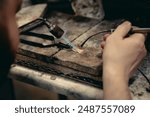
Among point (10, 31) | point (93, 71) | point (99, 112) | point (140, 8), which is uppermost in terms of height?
point (10, 31)

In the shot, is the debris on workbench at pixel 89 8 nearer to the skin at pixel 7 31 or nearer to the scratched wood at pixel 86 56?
the scratched wood at pixel 86 56

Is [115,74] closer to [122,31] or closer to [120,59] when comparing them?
[120,59]

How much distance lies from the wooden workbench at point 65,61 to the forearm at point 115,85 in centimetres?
8

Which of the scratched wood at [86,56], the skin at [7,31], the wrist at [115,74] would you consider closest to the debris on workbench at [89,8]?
the scratched wood at [86,56]

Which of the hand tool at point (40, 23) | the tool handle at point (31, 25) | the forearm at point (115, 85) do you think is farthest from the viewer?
the tool handle at point (31, 25)

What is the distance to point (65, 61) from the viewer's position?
1.15 m

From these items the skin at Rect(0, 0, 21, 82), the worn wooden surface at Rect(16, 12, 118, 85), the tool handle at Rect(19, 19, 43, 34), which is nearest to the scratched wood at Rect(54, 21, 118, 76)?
the worn wooden surface at Rect(16, 12, 118, 85)

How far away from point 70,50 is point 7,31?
0.50 m

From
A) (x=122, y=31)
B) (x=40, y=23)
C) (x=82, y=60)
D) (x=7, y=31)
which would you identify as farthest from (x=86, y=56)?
(x=7, y=31)

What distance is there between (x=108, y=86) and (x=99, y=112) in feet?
0.41

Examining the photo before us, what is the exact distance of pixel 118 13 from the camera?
1.38 meters

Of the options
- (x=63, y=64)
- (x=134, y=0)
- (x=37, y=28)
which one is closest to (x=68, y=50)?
(x=63, y=64)

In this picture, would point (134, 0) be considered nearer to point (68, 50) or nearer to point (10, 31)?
point (68, 50)

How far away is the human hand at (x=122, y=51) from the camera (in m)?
0.99
